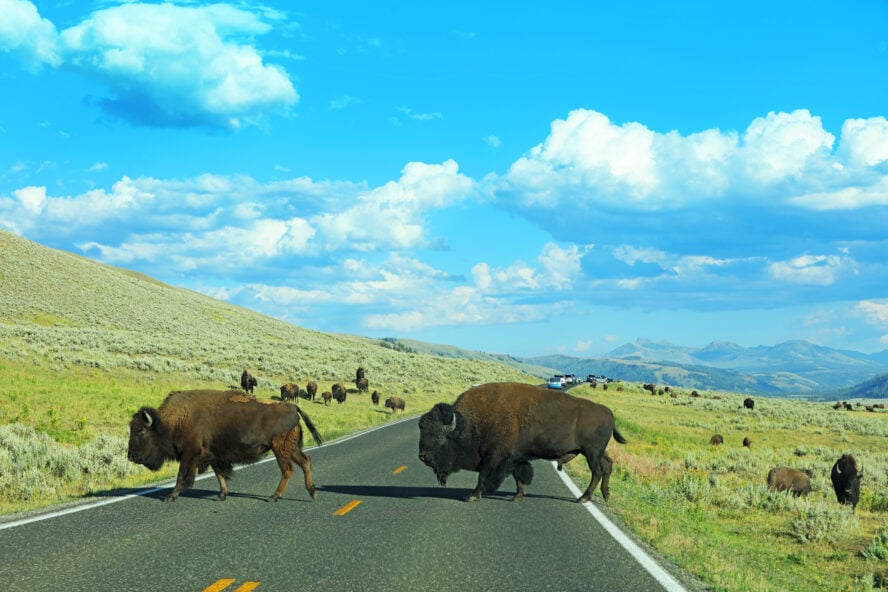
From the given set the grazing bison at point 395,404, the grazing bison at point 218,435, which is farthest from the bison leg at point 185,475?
the grazing bison at point 395,404

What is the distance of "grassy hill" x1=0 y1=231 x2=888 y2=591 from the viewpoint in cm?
1180

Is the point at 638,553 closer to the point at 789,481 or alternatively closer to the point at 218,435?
the point at 218,435

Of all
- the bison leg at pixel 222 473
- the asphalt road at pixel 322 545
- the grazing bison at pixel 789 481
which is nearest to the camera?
the asphalt road at pixel 322 545

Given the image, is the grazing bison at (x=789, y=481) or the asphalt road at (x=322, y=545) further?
the grazing bison at (x=789, y=481)

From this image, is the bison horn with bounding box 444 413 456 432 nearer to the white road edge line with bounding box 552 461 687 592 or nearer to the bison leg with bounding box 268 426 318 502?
the bison leg with bounding box 268 426 318 502

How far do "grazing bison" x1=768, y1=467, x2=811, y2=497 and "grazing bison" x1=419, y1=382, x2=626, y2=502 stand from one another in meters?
9.50

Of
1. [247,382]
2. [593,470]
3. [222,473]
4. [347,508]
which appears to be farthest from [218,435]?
[247,382]

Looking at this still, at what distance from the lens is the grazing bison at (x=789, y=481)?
1959 cm

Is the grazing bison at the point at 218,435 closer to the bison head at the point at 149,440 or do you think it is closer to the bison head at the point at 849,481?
the bison head at the point at 149,440

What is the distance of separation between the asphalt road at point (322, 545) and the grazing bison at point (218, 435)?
56 centimetres

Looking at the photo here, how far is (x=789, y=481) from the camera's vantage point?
19828 millimetres

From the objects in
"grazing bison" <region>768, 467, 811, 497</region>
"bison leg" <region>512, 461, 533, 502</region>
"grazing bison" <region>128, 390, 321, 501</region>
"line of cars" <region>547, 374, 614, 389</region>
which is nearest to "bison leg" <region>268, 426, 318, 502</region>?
"grazing bison" <region>128, 390, 321, 501</region>

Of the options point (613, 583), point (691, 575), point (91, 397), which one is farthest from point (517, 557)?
point (91, 397)

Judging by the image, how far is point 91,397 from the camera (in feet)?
103
